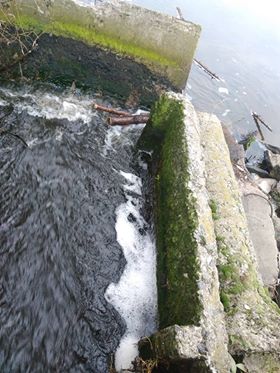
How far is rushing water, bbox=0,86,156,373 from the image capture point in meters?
3.59

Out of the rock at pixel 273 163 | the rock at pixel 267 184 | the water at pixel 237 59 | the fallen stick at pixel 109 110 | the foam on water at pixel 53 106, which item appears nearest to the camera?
Answer: the foam on water at pixel 53 106

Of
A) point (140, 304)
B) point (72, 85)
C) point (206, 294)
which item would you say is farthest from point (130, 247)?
point (72, 85)

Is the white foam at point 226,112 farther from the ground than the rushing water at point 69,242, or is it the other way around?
the white foam at point 226,112

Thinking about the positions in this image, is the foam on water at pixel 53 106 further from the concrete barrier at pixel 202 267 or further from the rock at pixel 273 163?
the rock at pixel 273 163

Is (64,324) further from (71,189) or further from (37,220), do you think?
(71,189)

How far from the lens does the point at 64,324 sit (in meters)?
3.71

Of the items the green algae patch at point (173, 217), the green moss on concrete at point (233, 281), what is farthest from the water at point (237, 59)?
the green moss on concrete at point (233, 281)

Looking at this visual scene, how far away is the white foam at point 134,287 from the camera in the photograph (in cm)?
381

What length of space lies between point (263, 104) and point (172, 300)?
8.65 metres

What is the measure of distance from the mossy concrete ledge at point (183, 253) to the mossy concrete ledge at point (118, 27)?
1751 mm

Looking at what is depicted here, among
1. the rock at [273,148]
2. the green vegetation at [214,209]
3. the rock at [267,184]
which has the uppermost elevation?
the green vegetation at [214,209]

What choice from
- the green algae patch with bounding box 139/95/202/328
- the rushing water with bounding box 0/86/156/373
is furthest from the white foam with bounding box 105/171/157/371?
the green algae patch with bounding box 139/95/202/328

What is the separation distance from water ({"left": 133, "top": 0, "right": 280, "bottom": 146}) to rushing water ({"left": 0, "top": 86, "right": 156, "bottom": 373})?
14.6 feet

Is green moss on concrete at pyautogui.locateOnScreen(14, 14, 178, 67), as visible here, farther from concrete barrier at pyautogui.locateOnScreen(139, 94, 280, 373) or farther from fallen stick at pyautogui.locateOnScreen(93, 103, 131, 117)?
concrete barrier at pyautogui.locateOnScreen(139, 94, 280, 373)
